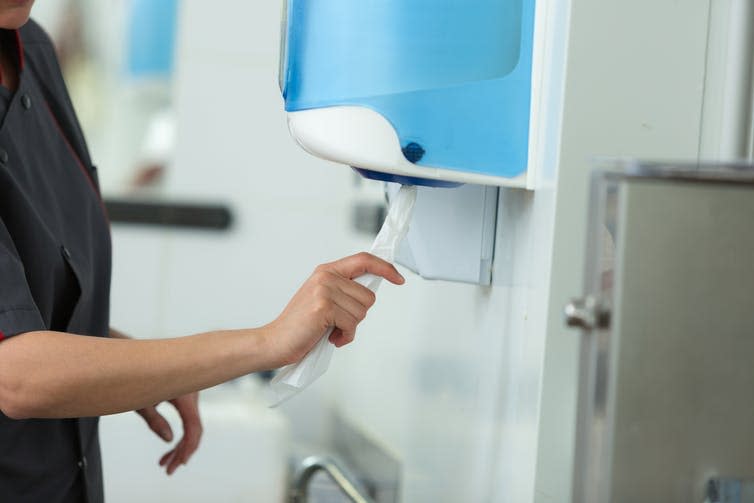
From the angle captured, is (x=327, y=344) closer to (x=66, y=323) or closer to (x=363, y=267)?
(x=363, y=267)

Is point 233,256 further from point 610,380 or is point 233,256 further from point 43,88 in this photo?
point 610,380

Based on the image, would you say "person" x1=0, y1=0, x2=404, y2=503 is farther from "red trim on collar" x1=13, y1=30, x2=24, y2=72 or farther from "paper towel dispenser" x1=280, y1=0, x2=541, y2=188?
"paper towel dispenser" x1=280, y1=0, x2=541, y2=188

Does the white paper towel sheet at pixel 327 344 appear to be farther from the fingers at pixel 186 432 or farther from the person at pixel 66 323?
the fingers at pixel 186 432

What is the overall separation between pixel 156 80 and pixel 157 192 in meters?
0.29

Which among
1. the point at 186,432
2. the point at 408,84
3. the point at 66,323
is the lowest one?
the point at 186,432

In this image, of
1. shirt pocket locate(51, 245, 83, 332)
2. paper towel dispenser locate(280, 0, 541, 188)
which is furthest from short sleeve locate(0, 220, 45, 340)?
paper towel dispenser locate(280, 0, 541, 188)

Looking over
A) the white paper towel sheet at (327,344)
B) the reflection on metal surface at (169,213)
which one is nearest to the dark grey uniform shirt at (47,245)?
the white paper towel sheet at (327,344)

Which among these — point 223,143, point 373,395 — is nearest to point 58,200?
point 373,395

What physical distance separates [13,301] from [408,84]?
396 millimetres

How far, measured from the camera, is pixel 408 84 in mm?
913

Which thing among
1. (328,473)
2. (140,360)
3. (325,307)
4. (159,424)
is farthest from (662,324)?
(328,473)

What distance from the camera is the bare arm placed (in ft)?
2.73

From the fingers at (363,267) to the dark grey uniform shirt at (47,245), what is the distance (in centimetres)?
27

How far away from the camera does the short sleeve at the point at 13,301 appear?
846 millimetres
